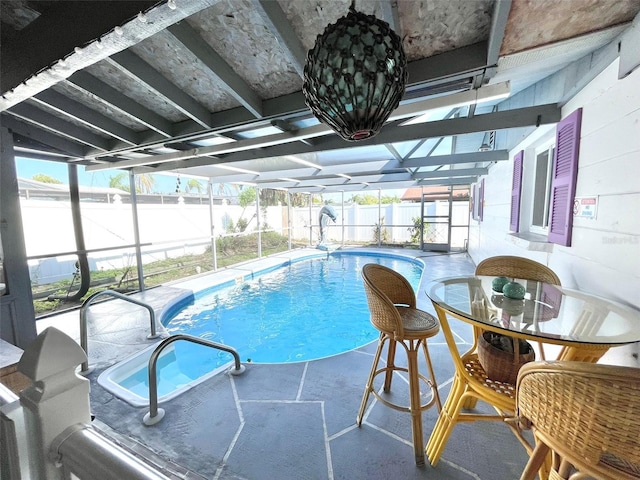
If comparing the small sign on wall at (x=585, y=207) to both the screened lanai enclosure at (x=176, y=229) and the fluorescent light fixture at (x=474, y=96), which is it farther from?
the screened lanai enclosure at (x=176, y=229)

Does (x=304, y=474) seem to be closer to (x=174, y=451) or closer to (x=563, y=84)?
(x=174, y=451)

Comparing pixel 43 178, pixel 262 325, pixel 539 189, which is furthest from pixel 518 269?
pixel 43 178

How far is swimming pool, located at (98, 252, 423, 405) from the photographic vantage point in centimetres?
302

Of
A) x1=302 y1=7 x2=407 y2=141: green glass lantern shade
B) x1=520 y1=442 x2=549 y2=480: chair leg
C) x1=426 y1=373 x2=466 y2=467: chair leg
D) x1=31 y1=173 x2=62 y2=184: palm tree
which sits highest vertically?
x1=31 y1=173 x2=62 y2=184: palm tree

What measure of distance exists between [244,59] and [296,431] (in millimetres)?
2665

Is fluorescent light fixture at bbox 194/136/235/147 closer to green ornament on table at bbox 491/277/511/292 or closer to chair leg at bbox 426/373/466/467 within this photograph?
green ornament on table at bbox 491/277/511/292

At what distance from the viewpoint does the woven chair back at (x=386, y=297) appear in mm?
1591

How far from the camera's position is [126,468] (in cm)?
48

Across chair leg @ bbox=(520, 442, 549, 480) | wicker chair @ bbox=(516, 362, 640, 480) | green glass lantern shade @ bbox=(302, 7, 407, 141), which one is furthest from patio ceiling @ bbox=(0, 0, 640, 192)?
chair leg @ bbox=(520, 442, 549, 480)

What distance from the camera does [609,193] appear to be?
1494mm

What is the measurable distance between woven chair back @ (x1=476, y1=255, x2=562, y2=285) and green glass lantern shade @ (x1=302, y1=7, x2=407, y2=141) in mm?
1981

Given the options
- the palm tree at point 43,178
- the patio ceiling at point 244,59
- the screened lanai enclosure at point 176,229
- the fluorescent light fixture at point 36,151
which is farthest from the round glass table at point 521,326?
the palm tree at point 43,178

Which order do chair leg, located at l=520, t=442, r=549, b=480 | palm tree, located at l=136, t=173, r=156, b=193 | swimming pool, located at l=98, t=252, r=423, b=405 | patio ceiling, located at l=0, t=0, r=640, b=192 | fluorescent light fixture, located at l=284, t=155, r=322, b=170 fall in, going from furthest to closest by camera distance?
1. palm tree, located at l=136, t=173, r=156, b=193
2. fluorescent light fixture, located at l=284, t=155, r=322, b=170
3. swimming pool, located at l=98, t=252, r=423, b=405
4. patio ceiling, located at l=0, t=0, r=640, b=192
5. chair leg, located at l=520, t=442, r=549, b=480

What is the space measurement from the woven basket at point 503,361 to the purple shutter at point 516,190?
8.26ft
